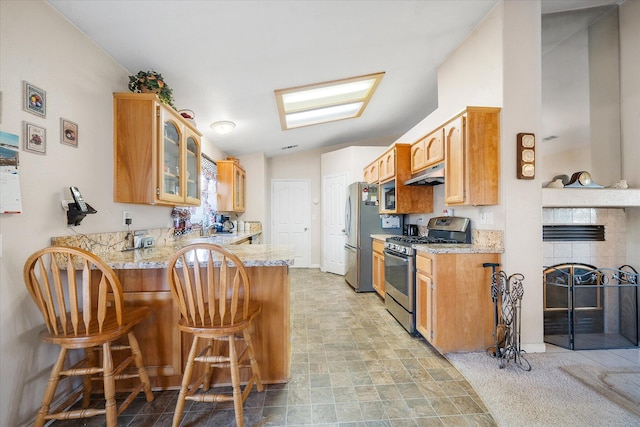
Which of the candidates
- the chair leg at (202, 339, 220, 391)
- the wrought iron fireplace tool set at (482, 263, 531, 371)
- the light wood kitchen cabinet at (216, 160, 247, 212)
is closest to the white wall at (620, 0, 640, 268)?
the wrought iron fireplace tool set at (482, 263, 531, 371)

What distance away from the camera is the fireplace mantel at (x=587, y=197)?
229 centimetres

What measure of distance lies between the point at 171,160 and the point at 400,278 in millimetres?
2447

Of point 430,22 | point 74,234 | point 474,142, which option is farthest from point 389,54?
point 74,234

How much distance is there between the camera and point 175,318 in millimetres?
1790

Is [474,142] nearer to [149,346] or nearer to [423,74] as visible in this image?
[423,74]

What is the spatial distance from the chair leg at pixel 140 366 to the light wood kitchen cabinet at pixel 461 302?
6.72ft

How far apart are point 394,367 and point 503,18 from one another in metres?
2.86

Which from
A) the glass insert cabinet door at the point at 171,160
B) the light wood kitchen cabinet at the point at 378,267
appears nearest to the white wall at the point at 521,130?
the light wood kitchen cabinet at the point at 378,267

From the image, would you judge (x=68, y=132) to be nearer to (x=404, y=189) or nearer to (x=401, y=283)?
(x=401, y=283)

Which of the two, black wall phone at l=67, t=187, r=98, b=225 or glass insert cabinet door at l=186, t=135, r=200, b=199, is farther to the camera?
glass insert cabinet door at l=186, t=135, r=200, b=199

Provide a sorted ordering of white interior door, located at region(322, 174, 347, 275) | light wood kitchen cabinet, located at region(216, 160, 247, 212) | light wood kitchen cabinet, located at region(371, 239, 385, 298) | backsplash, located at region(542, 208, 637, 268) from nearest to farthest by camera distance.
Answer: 1. backsplash, located at region(542, 208, 637, 268)
2. light wood kitchen cabinet, located at region(371, 239, 385, 298)
3. light wood kitchen cabinet, located at region(216, 160, 247, 212)
4. white interior door, located at region(322, 174, 347, 275)

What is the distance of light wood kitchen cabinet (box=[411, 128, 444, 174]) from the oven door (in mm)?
1020

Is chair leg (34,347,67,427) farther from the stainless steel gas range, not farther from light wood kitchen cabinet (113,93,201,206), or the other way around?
the stainless steel gas range

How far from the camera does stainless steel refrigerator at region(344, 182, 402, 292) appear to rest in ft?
13.7
